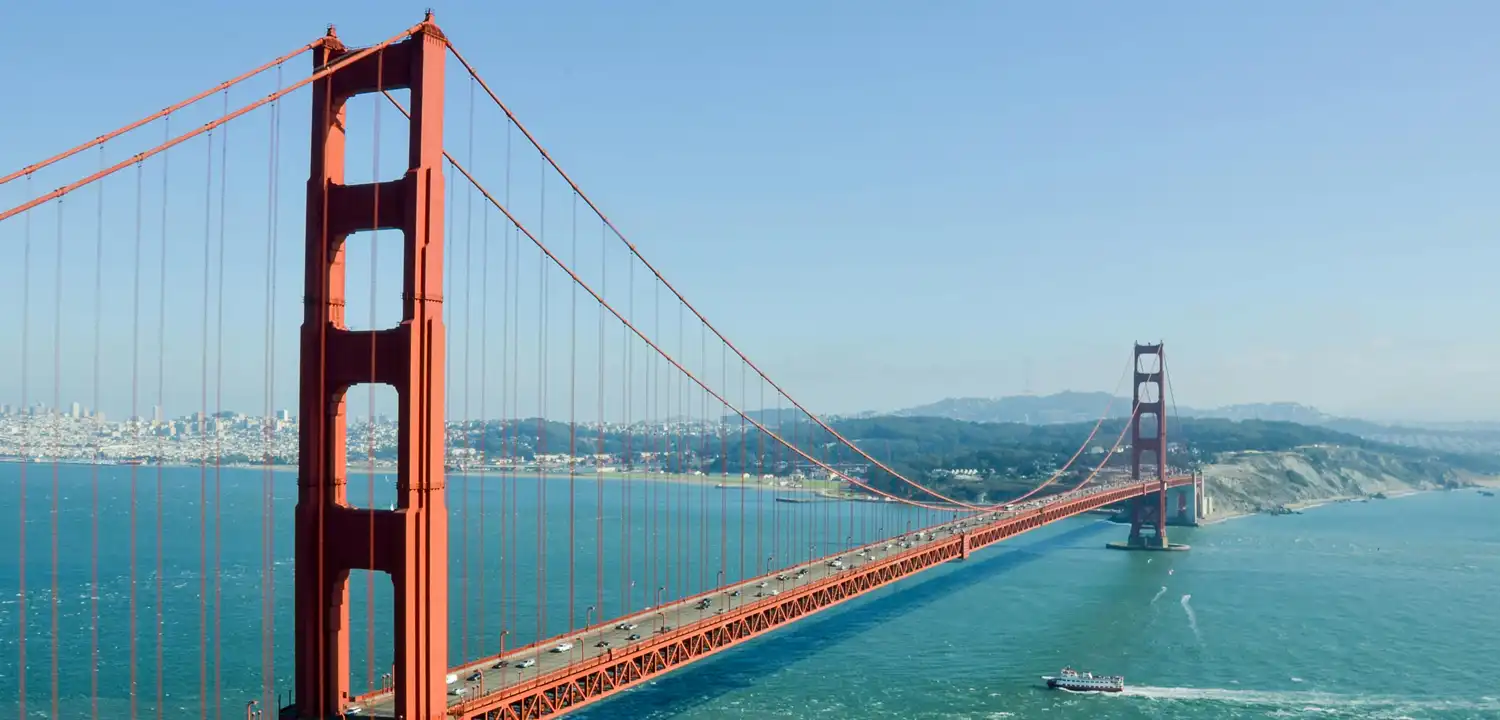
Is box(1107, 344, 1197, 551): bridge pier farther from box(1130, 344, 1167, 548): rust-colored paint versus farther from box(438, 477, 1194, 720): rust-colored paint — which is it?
box(438, 477, 1194, 720): rust-colored paint

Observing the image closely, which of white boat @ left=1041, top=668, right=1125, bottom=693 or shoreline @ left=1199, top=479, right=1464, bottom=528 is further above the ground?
white boat @ left=1041, top=668, right=1125, bottom=693

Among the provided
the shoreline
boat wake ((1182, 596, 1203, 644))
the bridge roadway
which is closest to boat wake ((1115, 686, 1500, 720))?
boat wake ((1182, 596, 1203, 644))

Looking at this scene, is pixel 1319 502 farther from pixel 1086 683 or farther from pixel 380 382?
pixel 380 382

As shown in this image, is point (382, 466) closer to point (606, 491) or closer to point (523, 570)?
point (606, 491)

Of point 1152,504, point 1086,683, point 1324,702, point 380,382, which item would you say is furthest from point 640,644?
point 1152,504

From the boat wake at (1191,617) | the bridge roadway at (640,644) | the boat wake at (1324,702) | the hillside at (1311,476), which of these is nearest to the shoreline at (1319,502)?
the hillside at (1311,476)

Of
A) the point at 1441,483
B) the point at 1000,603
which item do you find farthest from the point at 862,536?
the point at 1441,483
